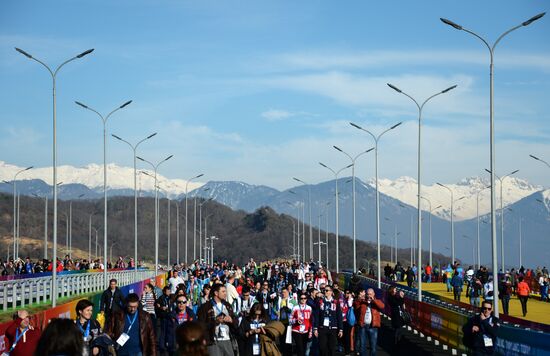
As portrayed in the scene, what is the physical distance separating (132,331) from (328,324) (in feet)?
25.5

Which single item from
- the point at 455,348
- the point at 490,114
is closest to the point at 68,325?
the point at 455,348

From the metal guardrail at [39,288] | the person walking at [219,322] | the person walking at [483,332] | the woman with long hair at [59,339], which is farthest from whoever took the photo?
the metal guardrail at [39,288]

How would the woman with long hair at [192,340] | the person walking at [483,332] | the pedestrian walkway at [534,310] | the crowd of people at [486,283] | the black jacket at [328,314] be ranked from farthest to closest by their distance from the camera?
the crowd of people at [486,283]
the pedestrian walkway at [534,310]
the black jacket at [328,314]
the person walking at [483,332]
the woman with long hair at [192,340]

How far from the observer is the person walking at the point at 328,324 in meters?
21.6

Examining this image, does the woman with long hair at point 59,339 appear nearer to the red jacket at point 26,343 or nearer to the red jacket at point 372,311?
the red jacket at point 26,343

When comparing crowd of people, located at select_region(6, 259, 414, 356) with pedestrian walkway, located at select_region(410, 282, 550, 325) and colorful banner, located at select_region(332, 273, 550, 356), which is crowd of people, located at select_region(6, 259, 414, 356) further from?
pedestrian walkway, located at select_region(410, 282, 550, 325)

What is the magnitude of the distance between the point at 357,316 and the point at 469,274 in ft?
124

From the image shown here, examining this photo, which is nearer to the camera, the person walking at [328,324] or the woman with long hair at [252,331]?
the woman with long hair at [252,331]

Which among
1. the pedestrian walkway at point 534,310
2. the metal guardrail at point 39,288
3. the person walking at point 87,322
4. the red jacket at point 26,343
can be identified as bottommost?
the pedestrian walkway at point 534,310

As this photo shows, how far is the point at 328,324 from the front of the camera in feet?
71.4

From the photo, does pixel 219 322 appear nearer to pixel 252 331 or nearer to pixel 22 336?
pixel 252 331

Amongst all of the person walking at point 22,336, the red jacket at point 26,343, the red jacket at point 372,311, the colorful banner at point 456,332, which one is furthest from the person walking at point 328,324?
the red jacket at point 26,343

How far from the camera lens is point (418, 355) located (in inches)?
1012

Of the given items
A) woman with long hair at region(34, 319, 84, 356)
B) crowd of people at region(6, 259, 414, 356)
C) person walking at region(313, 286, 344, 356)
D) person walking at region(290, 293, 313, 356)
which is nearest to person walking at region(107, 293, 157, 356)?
crowd of people at region(6, 259, 414, 356)
